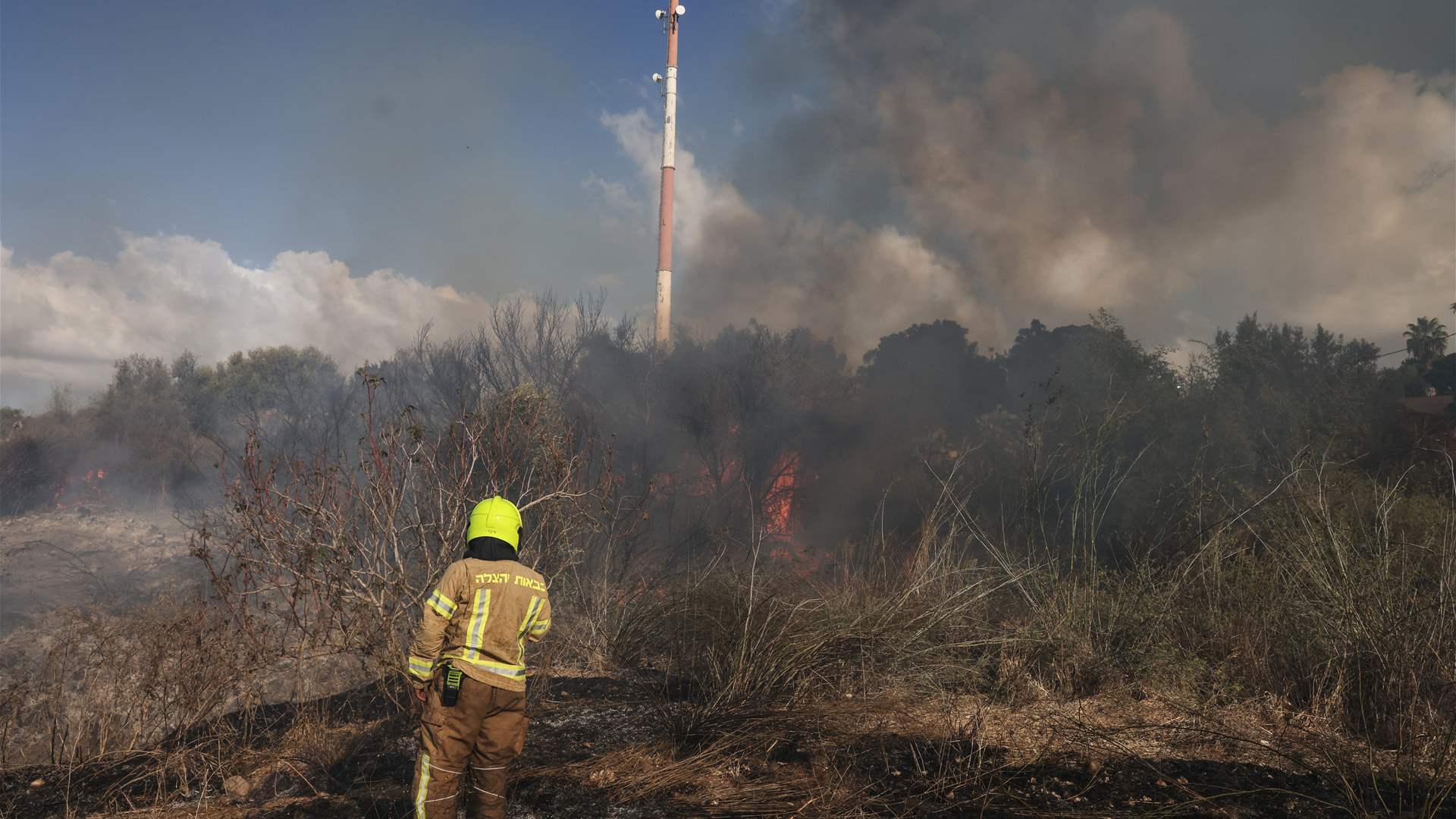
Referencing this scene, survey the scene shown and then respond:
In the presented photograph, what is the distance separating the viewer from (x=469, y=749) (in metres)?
3.56

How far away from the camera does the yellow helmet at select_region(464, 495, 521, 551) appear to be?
3738 millimetres

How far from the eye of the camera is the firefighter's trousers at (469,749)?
3455 millimetres

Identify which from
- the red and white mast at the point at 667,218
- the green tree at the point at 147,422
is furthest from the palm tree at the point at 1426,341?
the green tree at the point at 147,422

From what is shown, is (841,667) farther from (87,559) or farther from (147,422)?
(147,422)

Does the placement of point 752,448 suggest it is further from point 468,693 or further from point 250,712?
point 468,693

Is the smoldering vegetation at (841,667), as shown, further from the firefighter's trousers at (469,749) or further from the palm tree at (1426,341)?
the palm tree at (1426,341)

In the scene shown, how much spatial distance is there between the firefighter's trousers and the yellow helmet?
2.12ft

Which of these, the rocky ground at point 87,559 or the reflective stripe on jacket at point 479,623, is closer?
the reflective stripe on jacket at point 479,623

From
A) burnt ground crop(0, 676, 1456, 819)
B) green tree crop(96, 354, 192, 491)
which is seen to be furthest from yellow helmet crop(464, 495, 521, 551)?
green tree crop(96, 354, 192, 491)

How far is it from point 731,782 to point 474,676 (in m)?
1.49

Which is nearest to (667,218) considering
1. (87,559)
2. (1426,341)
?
(87,559)

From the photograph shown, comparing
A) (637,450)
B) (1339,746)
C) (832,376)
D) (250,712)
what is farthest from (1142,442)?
(250,712)

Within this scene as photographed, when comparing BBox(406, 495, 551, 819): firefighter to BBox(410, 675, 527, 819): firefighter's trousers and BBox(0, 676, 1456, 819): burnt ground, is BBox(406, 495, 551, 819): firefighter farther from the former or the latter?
BBox(0, 676, 1456, 819): burnt ground

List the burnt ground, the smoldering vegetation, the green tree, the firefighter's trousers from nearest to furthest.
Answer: the firefighter's trousers < the burnt ground < the smoldering vegetation < the green tree
